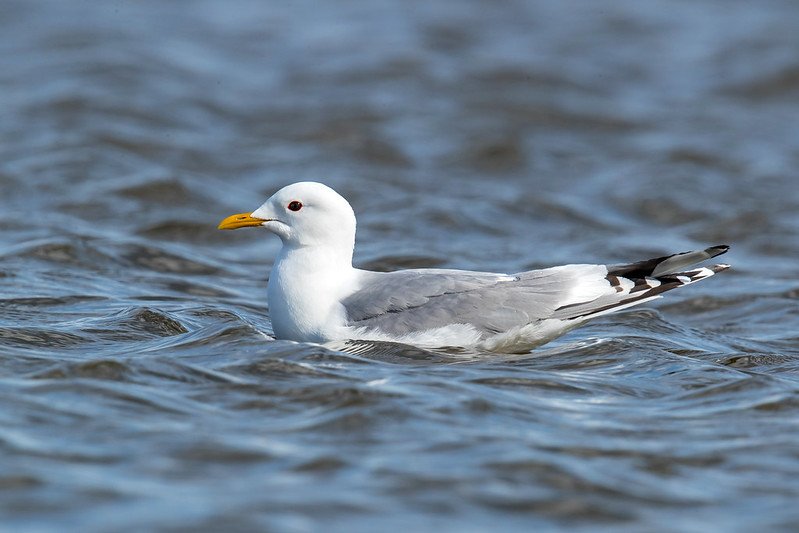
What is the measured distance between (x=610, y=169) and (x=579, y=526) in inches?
378

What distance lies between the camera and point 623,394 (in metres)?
6.56

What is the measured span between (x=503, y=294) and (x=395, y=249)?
3.76m

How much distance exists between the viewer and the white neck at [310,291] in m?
7.11

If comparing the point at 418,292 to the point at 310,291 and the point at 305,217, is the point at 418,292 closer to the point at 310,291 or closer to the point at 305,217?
the point at 310,291

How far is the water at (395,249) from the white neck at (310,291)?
203 mm

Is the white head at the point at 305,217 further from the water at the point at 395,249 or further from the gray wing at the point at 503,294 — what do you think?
the water at the point at 395,249

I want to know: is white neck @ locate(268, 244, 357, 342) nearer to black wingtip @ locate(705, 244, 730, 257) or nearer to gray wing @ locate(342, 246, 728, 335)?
gray wing @ locate(342, 246, 728, 335)

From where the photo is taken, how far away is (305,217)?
7.42 m

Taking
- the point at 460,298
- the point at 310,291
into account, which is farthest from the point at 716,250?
the point at 310,291

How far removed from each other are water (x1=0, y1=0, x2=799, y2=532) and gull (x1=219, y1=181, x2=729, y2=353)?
18 cm

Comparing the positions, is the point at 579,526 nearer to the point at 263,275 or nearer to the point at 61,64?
the point at 263,275

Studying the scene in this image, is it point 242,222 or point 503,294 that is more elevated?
point 242,222

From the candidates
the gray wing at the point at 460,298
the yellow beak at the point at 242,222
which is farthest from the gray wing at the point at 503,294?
the yellow beak at the point at 242,222

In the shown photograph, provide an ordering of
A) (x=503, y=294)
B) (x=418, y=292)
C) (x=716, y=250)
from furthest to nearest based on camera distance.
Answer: (x=716, y=250) < (x=503, y=294) < (x=418, y=292)
